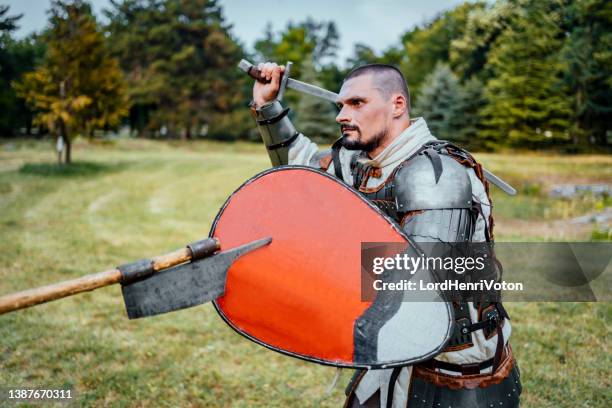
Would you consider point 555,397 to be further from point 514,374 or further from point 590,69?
point 590,69

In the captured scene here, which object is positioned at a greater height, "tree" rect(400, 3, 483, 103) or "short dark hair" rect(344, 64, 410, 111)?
"tree" rect(400, 3, 483, 103)

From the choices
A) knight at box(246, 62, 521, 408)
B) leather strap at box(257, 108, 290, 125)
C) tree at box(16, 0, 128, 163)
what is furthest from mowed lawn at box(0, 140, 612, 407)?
tree at box(16, 0, 128, 163)

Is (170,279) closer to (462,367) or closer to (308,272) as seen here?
(308,272)

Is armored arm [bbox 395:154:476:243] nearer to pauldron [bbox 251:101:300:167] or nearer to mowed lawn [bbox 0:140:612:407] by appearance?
pauldron [bbox 251:101:300:167]

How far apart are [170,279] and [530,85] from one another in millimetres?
29451

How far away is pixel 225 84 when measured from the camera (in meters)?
38.9

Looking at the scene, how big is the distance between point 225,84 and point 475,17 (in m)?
20.1

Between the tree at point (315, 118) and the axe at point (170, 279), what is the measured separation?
30900 millimetres

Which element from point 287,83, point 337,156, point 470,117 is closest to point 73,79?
point 287,83

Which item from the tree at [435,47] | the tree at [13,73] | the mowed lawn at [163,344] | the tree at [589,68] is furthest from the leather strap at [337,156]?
the tree at [435,47]

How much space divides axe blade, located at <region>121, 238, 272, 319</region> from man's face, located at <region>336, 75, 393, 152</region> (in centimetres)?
66

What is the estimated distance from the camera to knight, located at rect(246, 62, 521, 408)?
1.55m

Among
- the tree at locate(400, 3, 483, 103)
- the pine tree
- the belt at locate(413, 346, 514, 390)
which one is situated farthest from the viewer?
the tree at locate(400, 3, 483, 103)
